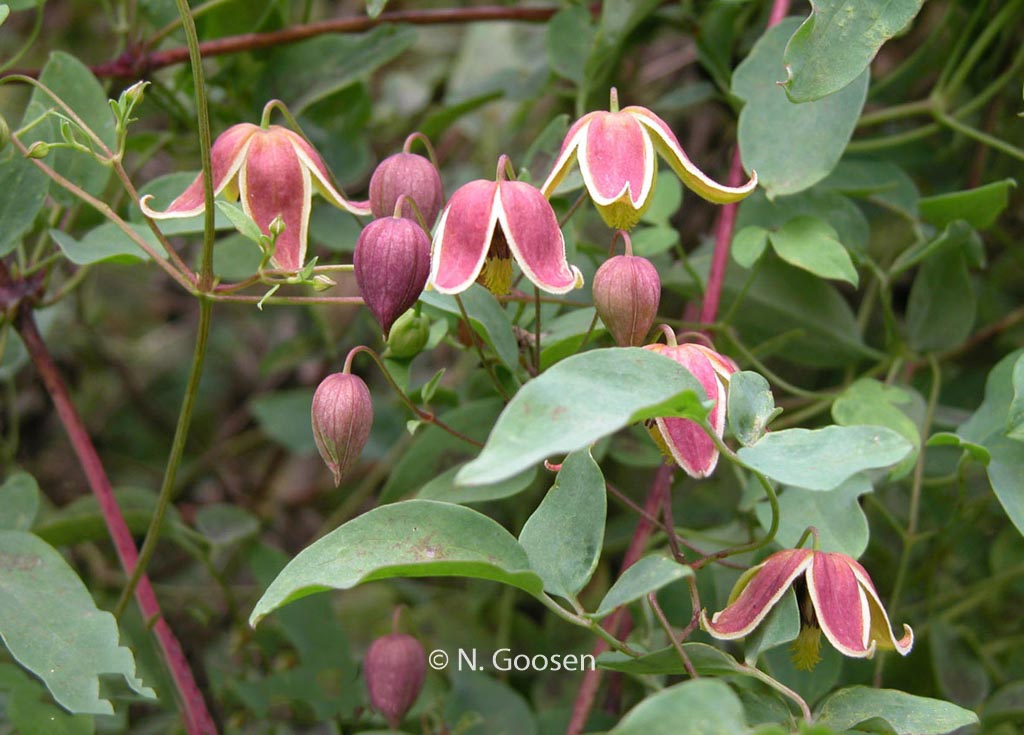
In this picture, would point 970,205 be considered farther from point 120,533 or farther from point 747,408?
point 120,533

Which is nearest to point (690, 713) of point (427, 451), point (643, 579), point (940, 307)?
point (643, 579)

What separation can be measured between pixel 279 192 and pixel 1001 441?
1.49 feet

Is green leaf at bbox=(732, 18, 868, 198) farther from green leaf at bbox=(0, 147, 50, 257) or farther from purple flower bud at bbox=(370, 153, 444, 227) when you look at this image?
green leaf at bbox=(0, 147, 50, 257)

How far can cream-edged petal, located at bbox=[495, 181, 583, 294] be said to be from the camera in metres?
0.55

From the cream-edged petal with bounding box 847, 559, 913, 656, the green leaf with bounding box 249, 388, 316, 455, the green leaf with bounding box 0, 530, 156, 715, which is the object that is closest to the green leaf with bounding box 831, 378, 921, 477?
the cream-edged petal with bounding box 847, 559, 913, 656

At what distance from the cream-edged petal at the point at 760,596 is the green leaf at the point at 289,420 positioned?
28.0 inches

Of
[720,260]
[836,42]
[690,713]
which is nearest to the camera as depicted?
[690,713]

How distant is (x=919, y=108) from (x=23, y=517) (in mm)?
775

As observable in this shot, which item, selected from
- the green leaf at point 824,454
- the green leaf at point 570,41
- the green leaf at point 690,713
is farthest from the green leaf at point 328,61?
the green leaf at point 690,713

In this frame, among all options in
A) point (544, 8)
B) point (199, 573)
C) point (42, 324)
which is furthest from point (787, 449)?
point (199, 573)

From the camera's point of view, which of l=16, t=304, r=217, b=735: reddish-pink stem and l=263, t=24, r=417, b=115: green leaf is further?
l=263, t=24, r=417, b=115: green leaf

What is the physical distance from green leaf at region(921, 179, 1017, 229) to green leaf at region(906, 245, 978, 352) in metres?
0.05

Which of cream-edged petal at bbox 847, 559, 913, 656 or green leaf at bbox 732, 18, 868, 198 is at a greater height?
green leaf at bbox 732, 18, 868, 198

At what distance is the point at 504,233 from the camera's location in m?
0.55
